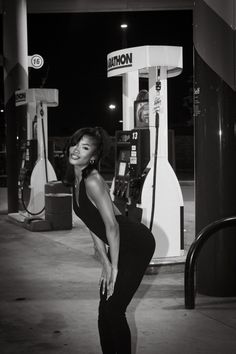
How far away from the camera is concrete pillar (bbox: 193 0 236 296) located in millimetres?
6500

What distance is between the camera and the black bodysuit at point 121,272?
3932mm

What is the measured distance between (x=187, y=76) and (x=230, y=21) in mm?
43961

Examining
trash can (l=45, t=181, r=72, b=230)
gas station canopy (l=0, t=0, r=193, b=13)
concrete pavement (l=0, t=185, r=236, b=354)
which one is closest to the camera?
concrete pavement (l=0, t=185, r=236, b=354)

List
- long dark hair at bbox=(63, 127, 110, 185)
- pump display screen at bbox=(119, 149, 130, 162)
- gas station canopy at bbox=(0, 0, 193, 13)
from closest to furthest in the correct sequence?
long dark hair at bbox=(63, 127, 110, 185)
pump display screen at bbox=(119, 149, 130, 162)
gas station canopy at bbox=(0, 0, 193, 13)

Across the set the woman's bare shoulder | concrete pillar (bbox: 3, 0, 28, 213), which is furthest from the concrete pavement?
concrete pillar (bbox: 3, 0, 28, 213)

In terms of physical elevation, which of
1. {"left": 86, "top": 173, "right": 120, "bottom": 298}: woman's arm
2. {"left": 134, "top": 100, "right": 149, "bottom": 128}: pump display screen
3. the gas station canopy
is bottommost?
{"left": 86, "top": 173, "right": 120, "bottom": 298}: woman's arm

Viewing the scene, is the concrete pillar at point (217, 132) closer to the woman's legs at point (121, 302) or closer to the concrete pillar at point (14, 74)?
the woman's legs at point (121, 302)

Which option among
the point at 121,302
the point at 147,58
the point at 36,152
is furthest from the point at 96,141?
the point at 36,152

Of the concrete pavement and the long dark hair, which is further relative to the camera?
the concrete pavement

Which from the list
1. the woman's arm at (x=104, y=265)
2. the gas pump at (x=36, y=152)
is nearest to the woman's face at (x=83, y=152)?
the woman's arm at (x=104, y=265)

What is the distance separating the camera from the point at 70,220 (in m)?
12.1

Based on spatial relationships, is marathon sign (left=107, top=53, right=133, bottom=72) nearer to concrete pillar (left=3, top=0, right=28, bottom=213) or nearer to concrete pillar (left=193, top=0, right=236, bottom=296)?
concrete pillar (left=193, top=0, right=236, bottom=296)

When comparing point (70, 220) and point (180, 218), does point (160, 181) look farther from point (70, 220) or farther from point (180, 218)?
point (70, 220)

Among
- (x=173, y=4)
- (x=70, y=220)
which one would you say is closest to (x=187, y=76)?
(x=173, y=4)
